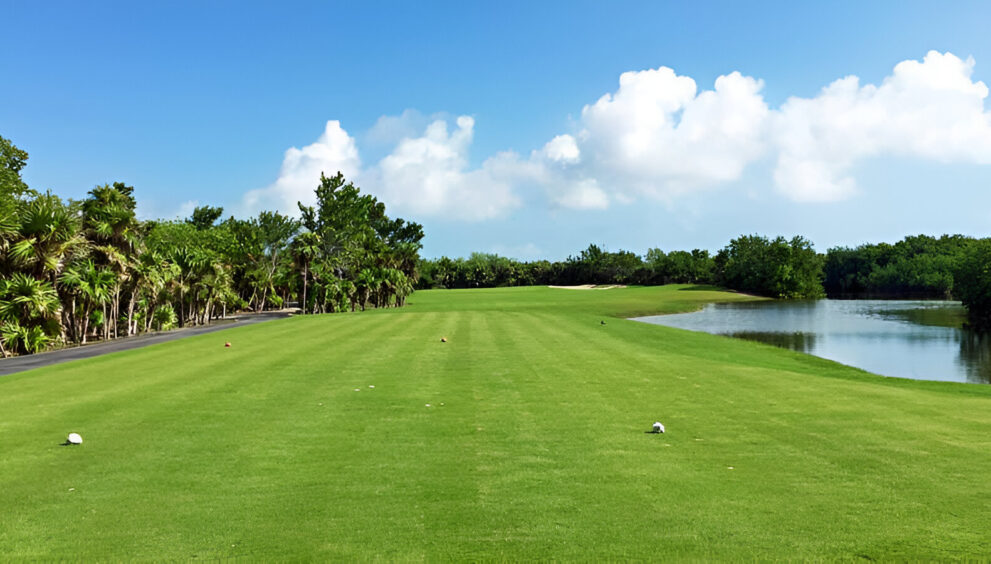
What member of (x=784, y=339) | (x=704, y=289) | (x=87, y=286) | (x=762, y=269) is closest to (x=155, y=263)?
(x=87, y=286)

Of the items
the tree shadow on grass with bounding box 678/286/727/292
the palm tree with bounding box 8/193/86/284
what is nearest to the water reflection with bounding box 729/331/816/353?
the palm tree with bounding box 8/193/86/284

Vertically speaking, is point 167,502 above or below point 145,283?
below

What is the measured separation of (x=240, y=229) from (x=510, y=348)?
4887 centimetres

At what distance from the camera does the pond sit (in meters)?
20.5

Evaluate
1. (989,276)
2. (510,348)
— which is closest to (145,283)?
(510,348)

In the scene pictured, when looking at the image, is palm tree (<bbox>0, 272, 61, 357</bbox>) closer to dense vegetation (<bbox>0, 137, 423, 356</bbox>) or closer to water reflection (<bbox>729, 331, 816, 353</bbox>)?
dense vegetation (<bbox>0, 137, 423, 356</bbox>)

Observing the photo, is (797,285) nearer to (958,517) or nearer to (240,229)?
(240,229)

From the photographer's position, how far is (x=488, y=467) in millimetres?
6609

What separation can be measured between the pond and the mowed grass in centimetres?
831

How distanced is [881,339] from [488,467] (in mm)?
30707

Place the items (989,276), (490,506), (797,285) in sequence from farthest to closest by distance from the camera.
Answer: (797,285)
(989,276)
(490,506)

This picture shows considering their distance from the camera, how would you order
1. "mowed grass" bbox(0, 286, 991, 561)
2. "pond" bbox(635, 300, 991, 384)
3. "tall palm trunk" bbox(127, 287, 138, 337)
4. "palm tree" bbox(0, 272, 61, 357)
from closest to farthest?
"mowed grass" bbox(0, 286, 991, 561) → "pond" bbox(635, 300, 991, 384) → "palm tree" bbox(0, 272, 61, 357) → "tall palm trunk" bbox(127, 287, 138, 337)

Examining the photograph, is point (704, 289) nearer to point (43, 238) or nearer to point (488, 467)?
point (43, 238)

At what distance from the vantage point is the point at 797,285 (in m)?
86.4
